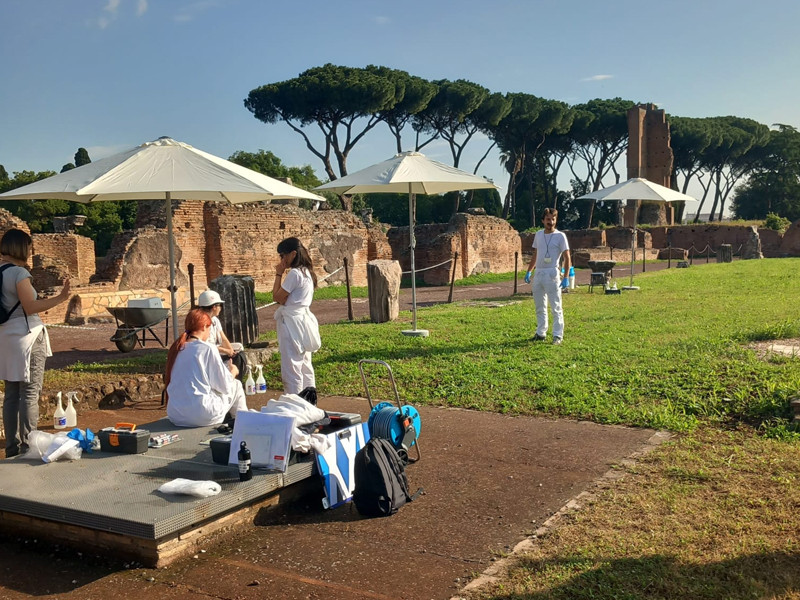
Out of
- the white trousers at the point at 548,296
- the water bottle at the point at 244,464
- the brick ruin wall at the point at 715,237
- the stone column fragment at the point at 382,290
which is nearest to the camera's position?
the water bottle at the point at 244,464

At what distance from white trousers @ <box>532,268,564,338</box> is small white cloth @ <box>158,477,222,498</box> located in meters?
5.99

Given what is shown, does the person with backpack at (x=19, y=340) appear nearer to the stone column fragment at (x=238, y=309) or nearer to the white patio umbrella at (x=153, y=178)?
the white patio umbrella at (x=153, y=178)

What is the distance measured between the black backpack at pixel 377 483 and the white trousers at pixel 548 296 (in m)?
5.21

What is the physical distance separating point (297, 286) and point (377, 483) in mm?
2471

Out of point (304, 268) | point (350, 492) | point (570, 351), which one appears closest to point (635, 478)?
point (350, 492)

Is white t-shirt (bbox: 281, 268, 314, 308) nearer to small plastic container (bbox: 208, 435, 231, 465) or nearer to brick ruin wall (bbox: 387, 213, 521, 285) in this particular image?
small plastic container (bbox: 208, 435, 231, 465)

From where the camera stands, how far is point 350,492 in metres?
4.39

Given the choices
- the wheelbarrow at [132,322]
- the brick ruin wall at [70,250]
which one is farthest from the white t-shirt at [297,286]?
the brick ruin wall at [70,250]

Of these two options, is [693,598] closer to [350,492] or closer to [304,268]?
[350,492]

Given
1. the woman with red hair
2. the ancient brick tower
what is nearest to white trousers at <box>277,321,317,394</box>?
the woman with red hair

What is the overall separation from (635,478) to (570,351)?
12.9ft

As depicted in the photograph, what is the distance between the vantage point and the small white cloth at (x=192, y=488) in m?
3.76

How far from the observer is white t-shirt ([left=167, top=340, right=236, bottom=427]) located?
→ 5066 mm

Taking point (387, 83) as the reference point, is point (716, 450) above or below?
below
